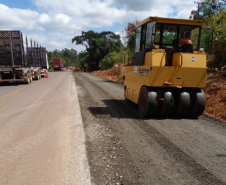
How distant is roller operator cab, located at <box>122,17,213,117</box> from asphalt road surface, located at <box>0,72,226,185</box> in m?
0.50

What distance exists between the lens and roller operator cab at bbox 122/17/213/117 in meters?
5.75

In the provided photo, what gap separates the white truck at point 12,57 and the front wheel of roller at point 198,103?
1392 cm

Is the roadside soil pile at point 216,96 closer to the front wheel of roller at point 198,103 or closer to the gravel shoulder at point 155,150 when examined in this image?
the front wheel of roller at point 198,103

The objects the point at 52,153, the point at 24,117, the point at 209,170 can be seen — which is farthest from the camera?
the point at 24,117

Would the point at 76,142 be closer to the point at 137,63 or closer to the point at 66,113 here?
the point at 66,113

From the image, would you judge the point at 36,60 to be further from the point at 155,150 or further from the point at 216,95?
the point at 155,150

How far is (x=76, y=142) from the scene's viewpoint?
13.8 feet

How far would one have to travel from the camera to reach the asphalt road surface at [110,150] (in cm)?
293

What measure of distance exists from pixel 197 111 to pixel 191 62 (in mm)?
1550

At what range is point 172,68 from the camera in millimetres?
5773

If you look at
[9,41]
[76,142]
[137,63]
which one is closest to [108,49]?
[9,41]

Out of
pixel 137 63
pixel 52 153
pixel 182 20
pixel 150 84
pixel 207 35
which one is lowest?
pixel 52 153

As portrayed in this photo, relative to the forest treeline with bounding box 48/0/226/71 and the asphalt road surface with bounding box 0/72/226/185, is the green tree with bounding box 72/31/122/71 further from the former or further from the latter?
the asphalt road surface with bounding box 0/72/226/185

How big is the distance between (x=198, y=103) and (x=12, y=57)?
1420 centimetres
